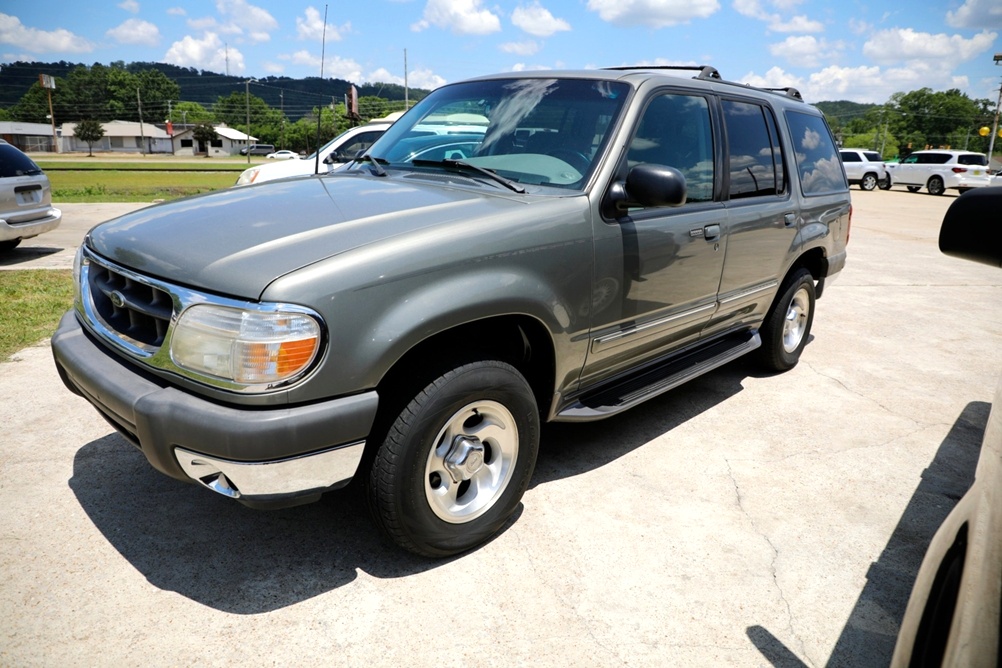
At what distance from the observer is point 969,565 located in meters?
1.23

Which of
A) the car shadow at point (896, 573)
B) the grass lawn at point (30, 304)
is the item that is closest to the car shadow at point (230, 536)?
the car shadow at point (896, 573)

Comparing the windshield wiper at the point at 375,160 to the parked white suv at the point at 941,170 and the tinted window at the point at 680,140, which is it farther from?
the parked white suv at the point at 941,170

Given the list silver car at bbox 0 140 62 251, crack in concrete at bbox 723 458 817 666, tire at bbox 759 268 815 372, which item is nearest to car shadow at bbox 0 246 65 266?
silver car at bbox 0 140 62 251

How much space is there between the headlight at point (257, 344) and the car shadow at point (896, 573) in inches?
71.6

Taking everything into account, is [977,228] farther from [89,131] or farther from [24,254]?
[89,131]

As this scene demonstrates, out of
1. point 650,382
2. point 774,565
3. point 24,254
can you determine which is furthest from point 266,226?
point 24,254

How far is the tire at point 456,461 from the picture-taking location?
7.95ft

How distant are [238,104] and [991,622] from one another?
560ft

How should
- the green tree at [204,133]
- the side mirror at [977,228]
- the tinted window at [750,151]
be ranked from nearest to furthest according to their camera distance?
the side mirror at [977,228] < the tinted window at [750,151] < the green tree at [204,133]

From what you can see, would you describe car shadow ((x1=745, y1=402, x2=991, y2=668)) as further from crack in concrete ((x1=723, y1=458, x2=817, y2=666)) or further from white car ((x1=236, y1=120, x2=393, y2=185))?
white car ((x1=236, y1=120, x2=393, y2=185))

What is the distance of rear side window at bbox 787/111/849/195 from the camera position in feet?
15.6

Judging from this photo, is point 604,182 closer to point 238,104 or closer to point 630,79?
point 630,79

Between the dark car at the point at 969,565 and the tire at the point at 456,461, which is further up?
the dark car at the point at 969,565

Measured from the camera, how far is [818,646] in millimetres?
2354
